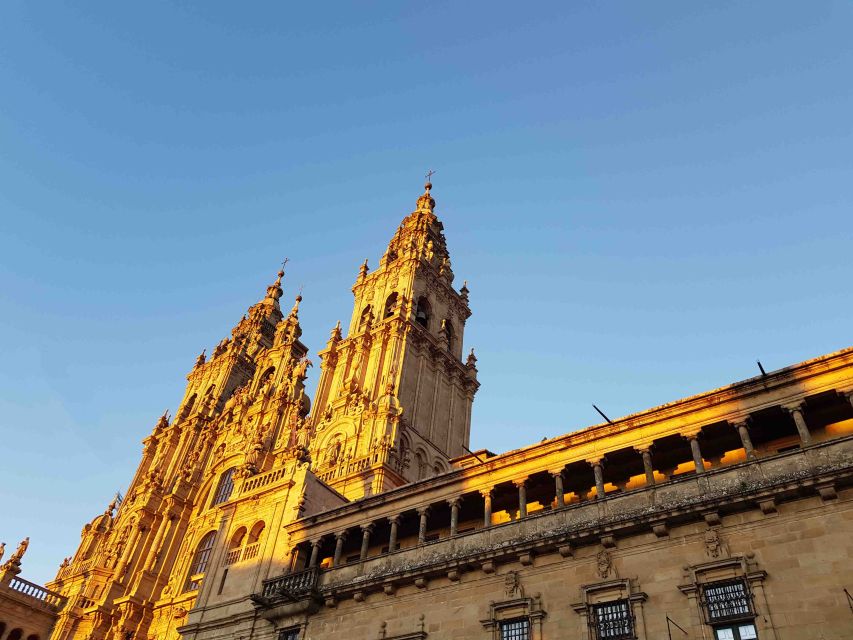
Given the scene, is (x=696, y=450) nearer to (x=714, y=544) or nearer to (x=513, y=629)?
(x=714, y=544)

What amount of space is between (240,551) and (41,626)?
92.3 ft

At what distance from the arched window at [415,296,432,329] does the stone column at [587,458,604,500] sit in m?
32.7

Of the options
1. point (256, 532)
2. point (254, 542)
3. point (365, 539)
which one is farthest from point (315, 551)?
point (256, 532)

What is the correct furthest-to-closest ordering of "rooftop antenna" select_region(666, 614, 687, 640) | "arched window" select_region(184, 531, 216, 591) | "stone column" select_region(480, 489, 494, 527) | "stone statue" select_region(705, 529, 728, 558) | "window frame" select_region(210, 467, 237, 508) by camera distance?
"window frame" select_region(210, 467, 237, 508)
"arched window" select_region(184, 531, 216, 591)
"stone column" select_region(480, 489, 494, 527)
"stone statue" select_region(705, 529, 728, 558)
"rooftop antenna" select_region(666, 614, 687, 640)

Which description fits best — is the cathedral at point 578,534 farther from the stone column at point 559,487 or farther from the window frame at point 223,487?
the window frame at point 223,487

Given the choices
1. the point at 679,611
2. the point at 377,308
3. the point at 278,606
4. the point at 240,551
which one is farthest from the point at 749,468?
the point at 377,308

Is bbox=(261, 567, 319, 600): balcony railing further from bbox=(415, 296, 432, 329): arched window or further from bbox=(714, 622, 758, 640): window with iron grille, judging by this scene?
bbox=(415, 296, 432, 329): arched window

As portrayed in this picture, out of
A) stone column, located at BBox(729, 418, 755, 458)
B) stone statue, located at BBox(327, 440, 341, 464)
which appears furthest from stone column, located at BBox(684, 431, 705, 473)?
stone statue, located at BBox(327, 440, 341, 464)

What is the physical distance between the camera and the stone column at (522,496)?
2317 cm

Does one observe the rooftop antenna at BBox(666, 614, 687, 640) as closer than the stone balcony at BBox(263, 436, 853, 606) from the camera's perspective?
Yes

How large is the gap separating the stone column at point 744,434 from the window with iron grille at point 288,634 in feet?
52.6

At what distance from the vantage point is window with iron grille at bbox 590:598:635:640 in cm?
1862

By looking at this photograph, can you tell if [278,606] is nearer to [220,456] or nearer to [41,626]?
[41,626]

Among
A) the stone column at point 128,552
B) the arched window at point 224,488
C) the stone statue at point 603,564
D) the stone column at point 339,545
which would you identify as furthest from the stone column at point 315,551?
the stone column at point 128,552
